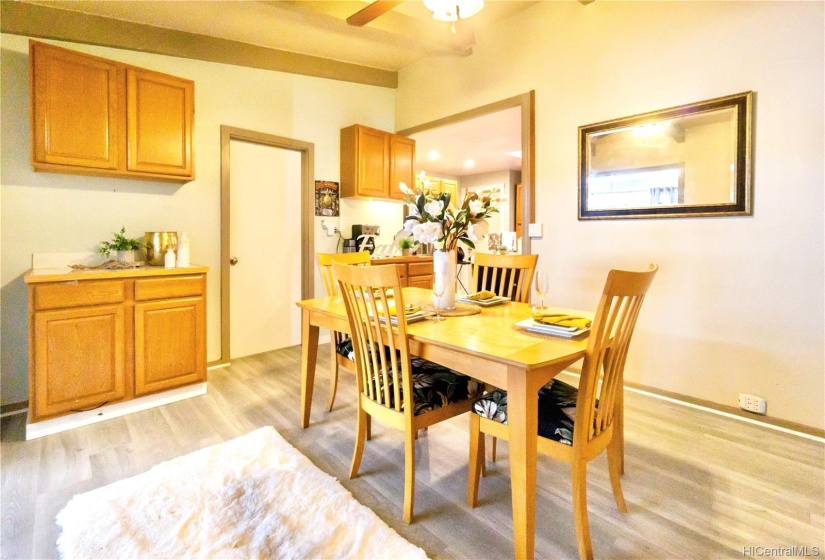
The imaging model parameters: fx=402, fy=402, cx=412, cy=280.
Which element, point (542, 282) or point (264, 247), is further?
point (264, 247)

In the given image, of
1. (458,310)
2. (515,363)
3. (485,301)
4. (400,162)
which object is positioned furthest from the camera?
(400,162)

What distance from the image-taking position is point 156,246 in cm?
298

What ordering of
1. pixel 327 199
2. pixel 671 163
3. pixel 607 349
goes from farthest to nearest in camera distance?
pixel 327 199 → pixel 671 163 → pixel 607 349

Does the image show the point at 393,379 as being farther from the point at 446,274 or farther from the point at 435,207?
the point at 435,207

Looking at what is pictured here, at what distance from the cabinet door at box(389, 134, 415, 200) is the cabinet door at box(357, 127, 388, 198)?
0.10 meters

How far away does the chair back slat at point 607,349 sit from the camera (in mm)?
1282

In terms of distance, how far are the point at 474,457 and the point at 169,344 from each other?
2267mm

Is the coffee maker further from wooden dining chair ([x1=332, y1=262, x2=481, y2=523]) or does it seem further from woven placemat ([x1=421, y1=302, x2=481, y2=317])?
wooden dining chair ([x1=332, y1=262, x2=481, y2=523])

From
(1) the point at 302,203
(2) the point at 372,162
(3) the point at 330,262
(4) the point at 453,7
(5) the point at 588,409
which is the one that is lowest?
(5) the point at 588,409

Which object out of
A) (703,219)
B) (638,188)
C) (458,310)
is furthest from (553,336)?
(638,188)

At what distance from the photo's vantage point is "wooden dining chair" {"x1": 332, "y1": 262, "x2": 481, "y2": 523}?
156cm

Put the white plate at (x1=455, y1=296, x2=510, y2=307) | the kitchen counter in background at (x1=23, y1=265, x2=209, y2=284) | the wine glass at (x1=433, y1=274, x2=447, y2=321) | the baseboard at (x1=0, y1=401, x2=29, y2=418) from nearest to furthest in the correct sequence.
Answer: the wine glass at (x1=433, y1=274, x2=447, y2=321), the white plate at (x1=455, y1=296, x2=510, y2=307), the kitchen counter in background at (x1=23, y1=265, x2=209, y2=284), the baseboard at (x1=0, y1=401, x2=29, y2=418)

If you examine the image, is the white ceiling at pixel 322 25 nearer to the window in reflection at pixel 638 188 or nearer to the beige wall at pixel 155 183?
the beige wall at pixel 155 183

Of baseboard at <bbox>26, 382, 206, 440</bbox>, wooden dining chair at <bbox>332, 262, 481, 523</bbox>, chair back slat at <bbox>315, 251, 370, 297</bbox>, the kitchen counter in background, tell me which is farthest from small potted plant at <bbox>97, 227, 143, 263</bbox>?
wooden dining chair at <bbox>332, 262, 481, 523</bbox>
